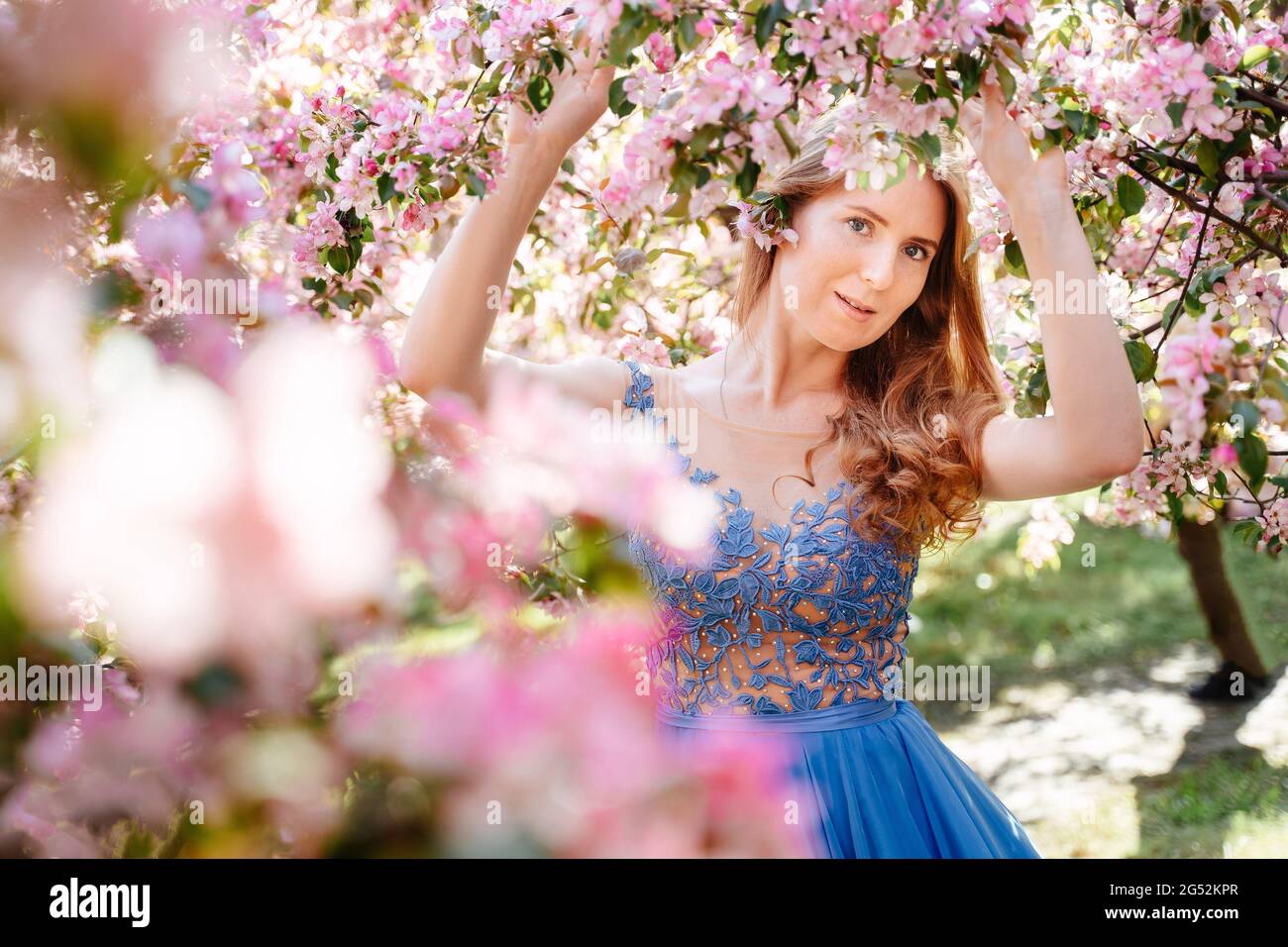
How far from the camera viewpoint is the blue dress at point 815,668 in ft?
6.48

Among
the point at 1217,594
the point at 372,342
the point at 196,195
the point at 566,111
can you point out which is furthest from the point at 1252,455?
the point at 1217,594

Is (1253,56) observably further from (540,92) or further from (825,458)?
(540,92)

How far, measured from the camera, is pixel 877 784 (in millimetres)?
1971

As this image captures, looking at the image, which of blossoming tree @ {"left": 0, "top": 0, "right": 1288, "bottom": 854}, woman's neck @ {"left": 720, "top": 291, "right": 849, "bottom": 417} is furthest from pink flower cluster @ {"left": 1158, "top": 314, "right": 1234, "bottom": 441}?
woman's neck @ {"left": 720, "top": 291, "right": 849, "bottom": 417}

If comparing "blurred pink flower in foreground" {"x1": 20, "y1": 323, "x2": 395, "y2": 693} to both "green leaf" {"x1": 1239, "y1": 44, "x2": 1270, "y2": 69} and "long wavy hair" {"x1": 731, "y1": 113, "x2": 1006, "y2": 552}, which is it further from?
"green leaf" {"x1": 1239, "y1": 44, "x2": 1270, "y2": 69}

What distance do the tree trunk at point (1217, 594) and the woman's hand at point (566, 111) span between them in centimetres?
419

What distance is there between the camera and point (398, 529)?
Answer: 927 millimetres

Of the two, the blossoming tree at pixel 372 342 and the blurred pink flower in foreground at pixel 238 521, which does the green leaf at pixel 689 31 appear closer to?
the blossoming tree at pixel 372 342

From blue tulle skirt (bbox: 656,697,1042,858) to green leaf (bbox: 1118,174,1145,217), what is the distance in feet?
3.32

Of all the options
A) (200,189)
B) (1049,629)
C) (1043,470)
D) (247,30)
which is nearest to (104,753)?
(200,189)

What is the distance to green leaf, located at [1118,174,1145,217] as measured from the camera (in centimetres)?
182
